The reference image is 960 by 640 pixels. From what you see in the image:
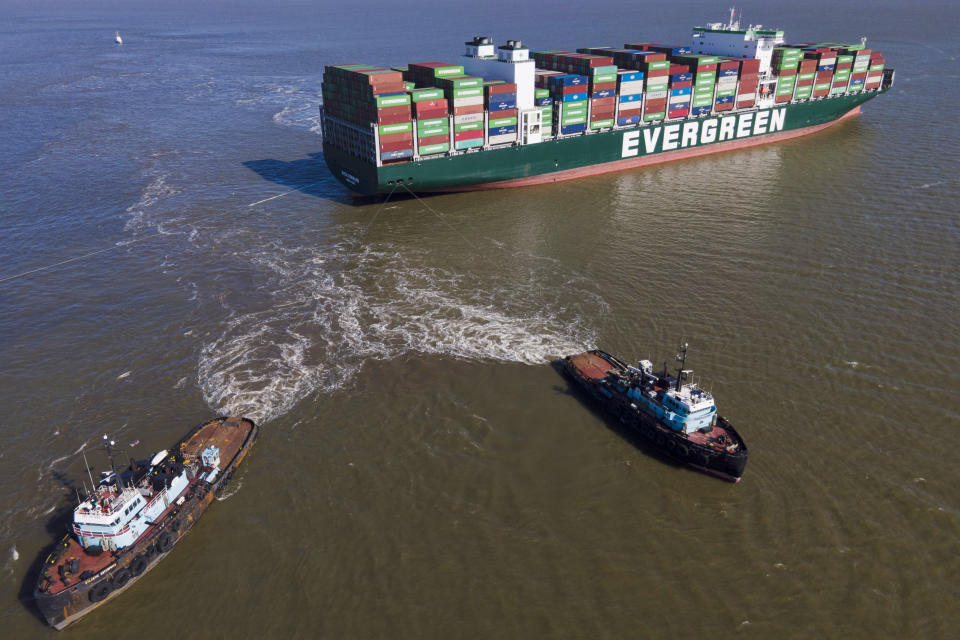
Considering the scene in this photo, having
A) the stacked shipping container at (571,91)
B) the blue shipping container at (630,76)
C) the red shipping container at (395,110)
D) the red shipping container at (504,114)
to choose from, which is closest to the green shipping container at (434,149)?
the stacked shipping container at (571,91)

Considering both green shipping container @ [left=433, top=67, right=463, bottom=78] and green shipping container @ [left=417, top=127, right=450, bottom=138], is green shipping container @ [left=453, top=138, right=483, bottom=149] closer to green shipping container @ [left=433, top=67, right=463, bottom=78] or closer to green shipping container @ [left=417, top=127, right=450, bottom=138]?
green shipping container @ [left=417, top=127, right=450, bottom=138]

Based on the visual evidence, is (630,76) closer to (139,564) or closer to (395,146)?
(395,146)

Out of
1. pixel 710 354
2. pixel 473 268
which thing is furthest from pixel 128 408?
pixel 710 354

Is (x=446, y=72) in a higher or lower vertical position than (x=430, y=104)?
higher

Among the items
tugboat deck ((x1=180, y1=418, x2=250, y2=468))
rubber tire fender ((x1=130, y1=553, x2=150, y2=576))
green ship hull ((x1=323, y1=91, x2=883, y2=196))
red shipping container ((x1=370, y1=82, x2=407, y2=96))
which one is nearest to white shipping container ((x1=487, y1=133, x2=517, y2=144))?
green ship hull ((x1=323, y1=91, x2=883, y2=196))

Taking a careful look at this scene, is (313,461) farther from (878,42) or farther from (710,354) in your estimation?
(878,42)

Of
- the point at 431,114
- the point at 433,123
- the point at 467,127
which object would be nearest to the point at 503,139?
the point at 467,127
